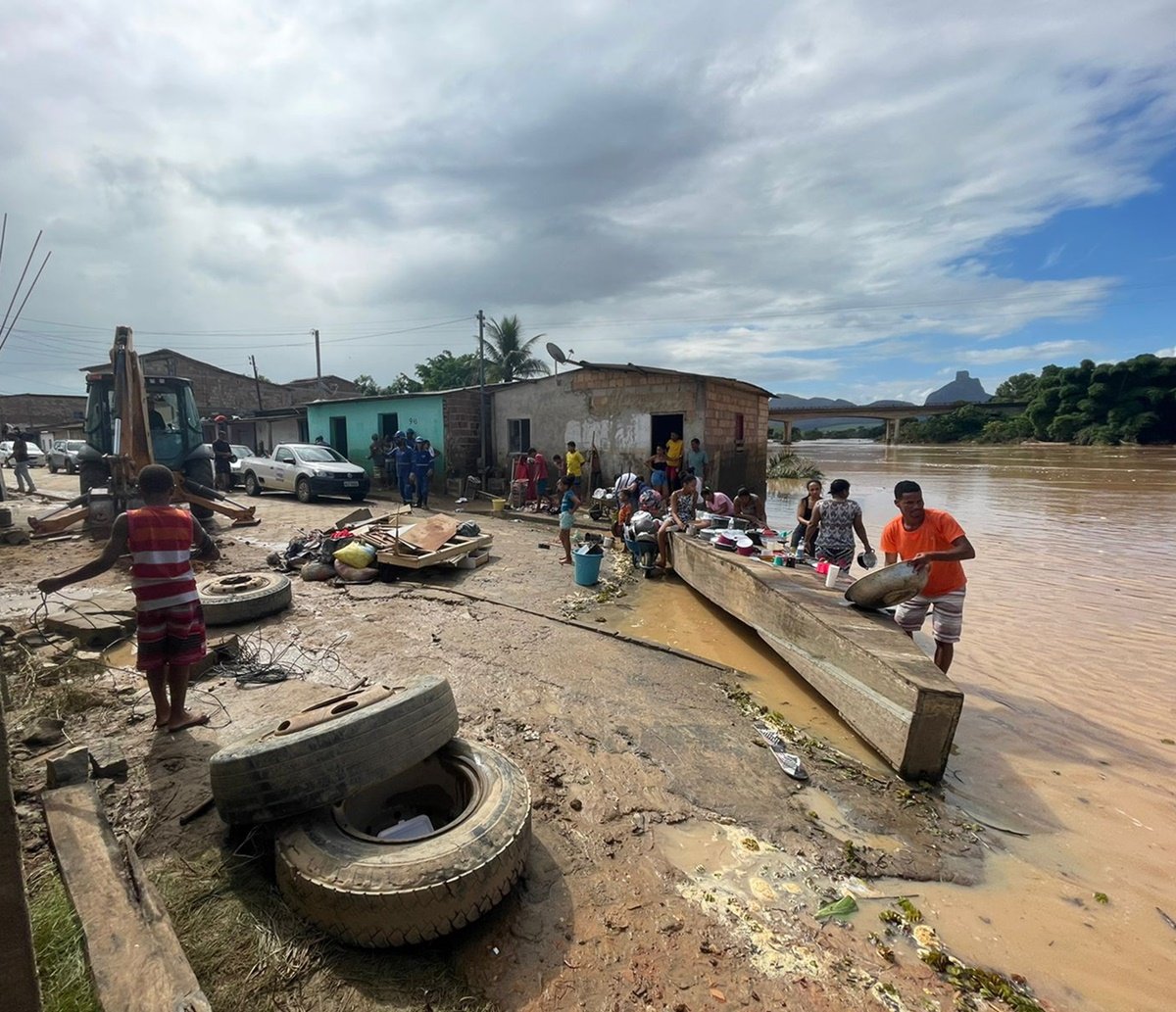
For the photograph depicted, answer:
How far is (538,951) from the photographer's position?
2385mm

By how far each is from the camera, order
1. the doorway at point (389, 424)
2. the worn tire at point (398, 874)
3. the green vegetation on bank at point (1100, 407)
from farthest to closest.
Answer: the green vegetation on bank at point (1100, 407), the doorway at point (389, 424), the worn tire at point (398, 874)

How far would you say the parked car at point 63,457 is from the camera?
988 inches

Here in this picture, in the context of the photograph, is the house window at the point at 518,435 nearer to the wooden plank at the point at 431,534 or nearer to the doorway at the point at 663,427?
the doorway at the point at 663,427

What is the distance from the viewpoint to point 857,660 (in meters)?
4.36

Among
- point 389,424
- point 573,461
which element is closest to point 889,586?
point 573,461

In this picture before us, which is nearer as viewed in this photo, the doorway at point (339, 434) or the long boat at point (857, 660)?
the long boat at point (857, 660)

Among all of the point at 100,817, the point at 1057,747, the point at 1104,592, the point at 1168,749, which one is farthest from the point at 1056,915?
the point at 1104,592

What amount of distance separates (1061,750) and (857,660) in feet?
6.53

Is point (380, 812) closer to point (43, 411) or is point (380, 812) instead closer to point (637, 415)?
point (637, 415)

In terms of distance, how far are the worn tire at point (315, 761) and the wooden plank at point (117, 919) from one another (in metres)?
0.40

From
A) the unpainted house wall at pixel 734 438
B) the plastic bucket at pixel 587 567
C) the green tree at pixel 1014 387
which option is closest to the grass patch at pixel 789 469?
the unpainted house wall at pixel 734 438

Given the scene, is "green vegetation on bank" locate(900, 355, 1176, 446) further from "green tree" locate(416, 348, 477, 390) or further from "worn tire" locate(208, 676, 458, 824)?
"worn tire" locate(208, 676, 458, 824)

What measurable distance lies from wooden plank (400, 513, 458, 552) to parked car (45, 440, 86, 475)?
24325 millimetres

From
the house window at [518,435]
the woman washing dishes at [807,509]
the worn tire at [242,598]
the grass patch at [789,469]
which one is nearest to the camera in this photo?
the worn tire at [242,598]
